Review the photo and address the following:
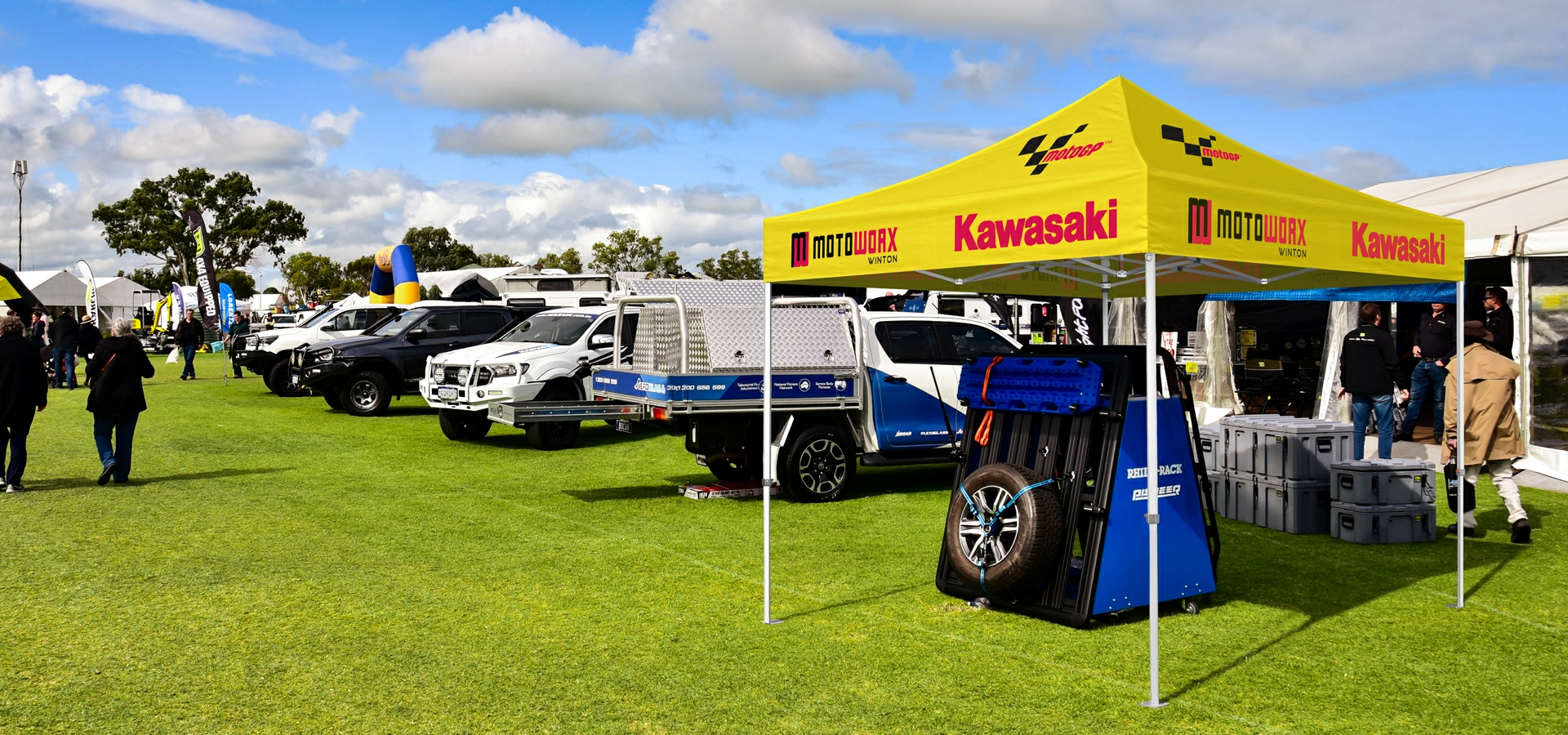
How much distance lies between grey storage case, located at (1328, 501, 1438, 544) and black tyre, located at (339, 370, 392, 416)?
14260mm

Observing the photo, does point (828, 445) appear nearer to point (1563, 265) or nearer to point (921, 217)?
point (921, 217)

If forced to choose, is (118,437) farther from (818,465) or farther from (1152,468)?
(1152,468)

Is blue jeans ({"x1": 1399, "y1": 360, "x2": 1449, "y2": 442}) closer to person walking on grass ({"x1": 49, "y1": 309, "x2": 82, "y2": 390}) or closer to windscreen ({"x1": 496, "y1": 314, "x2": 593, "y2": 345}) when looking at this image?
windscreen ({"x1": 496, "y1": 314, "x2": 593, "y2": 345})

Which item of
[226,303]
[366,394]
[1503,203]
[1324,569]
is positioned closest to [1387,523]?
[1324,569]

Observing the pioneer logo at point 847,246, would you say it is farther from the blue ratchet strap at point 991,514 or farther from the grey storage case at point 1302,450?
the grey storage case at point 1302,450

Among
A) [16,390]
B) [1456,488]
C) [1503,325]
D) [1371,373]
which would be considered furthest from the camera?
[1503,325]

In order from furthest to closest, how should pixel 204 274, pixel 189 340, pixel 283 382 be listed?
pixel 204 274 < pixel 189 340 < pixel 283 382

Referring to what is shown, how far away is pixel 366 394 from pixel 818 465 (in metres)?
10.8

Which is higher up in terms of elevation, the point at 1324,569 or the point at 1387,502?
the point at 1387,502

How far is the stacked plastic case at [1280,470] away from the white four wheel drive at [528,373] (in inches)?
269

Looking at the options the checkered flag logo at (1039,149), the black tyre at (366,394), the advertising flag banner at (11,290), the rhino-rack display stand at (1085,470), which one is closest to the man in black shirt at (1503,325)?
the rhino-rack display stand at (1085,470)

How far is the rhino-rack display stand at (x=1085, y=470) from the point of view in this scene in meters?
5.79

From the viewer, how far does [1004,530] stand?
5.98m

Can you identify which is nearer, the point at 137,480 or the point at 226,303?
the point at 137,480
